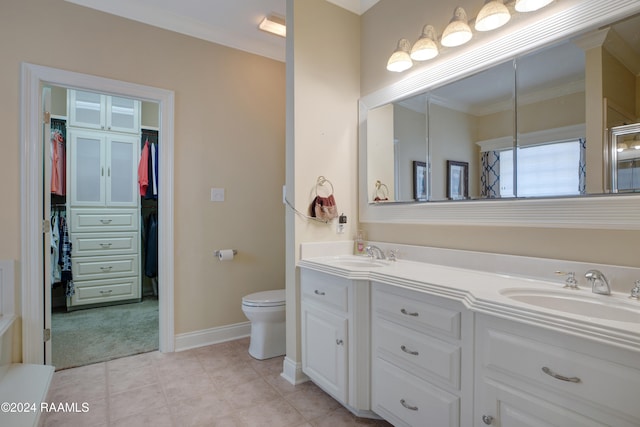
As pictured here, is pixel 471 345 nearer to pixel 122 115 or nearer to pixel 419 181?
pixel 419 181

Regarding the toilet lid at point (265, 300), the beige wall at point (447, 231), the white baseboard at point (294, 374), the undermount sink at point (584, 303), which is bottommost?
the white baseboard at point (294, 374)

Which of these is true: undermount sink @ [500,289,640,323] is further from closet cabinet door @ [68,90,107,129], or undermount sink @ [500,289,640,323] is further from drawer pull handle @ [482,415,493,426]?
closet cabinet door @ [68,90,107,129]

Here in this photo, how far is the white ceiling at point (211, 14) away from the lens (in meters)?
2.43

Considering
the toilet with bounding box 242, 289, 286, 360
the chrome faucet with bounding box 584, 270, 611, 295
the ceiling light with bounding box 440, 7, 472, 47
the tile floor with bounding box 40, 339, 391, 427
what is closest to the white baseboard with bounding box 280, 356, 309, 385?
the tile floor with bounding box 40, 339, 391, 427

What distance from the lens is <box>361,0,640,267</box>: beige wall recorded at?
132cm

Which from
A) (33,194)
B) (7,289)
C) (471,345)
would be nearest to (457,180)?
(471,345)

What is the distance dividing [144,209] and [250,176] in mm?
2073

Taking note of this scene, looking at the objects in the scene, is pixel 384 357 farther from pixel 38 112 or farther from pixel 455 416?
pixel 38 112

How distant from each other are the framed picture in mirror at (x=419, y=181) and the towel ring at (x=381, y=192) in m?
0.23

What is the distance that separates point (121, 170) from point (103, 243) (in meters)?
0.88

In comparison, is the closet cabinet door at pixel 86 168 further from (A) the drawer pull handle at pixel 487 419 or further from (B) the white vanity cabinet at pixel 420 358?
(A) the drawer pull handle at pixel 487 419

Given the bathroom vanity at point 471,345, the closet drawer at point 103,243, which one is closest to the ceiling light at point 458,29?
the bathroom vanity at point 471,345

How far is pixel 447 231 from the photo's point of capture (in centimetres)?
190

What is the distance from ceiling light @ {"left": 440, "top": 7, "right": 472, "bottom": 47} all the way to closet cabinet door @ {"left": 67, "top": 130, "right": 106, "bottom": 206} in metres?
3.84
